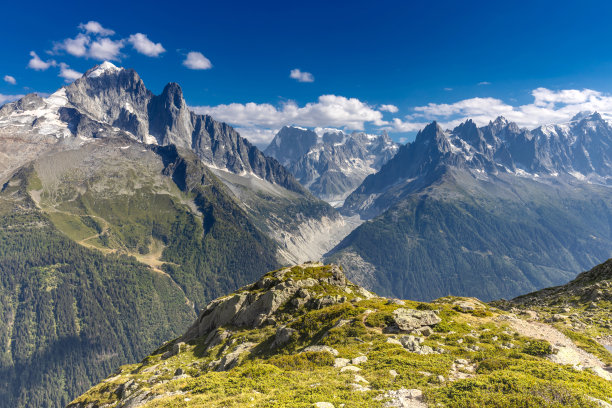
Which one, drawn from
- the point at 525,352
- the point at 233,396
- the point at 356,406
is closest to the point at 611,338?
the point at 525,352

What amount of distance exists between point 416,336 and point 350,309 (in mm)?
11901

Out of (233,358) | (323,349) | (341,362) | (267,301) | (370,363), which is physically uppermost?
(267,301)

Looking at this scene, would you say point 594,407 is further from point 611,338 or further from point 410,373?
point 611,338

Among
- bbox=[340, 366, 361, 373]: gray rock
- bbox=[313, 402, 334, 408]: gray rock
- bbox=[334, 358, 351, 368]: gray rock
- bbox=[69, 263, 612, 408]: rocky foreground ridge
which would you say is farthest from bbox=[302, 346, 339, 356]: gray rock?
bbox=[313, 402, 334, 408]: gray rock

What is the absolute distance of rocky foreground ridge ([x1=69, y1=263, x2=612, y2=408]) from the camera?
73.7ft

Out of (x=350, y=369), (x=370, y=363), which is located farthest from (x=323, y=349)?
(x=350, y=369)

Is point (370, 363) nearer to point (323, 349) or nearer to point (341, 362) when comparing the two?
point (341, 362)

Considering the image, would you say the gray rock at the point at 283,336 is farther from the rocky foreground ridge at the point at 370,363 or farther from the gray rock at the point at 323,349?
the gray rock at the point at 323,349

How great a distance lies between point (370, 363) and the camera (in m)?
31.3

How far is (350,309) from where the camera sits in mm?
48594

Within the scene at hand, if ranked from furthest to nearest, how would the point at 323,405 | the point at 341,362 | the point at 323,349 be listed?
the point at 323,349
the point at 341,362
the point at 323,405

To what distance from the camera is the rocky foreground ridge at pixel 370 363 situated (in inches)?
885

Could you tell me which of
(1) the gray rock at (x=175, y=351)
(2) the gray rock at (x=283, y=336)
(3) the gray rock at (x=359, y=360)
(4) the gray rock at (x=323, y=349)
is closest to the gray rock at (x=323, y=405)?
(3) the gray rock at (x=359, y=360)

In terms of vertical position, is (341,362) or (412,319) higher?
(341,362)
